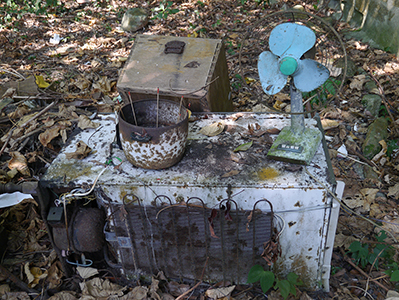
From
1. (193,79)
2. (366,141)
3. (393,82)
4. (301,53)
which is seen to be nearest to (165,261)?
(193,79)

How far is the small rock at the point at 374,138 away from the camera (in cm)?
356

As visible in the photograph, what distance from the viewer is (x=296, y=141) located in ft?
7.80

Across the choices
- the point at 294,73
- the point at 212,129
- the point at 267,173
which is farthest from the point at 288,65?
the point at 212,129

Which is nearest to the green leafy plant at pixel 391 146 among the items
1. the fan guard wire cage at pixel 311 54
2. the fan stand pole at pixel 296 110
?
the fan guard wire cage at pixel 311 54

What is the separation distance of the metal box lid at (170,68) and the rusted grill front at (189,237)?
3.49ft

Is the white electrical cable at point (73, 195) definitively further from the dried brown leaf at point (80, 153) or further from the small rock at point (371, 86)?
the small rock at point (371, 86)

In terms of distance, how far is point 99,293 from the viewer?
2516mm

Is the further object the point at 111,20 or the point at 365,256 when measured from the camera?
the point at 111,20

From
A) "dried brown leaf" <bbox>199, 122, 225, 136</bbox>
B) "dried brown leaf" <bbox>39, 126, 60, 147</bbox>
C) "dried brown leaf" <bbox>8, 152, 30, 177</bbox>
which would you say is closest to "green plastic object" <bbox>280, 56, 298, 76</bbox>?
"dried brown leaf" <bbox>199, 122, 225, 136</bbox>

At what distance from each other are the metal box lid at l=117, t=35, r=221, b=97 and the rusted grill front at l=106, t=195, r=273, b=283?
1065 millimetres

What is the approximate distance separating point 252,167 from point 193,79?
40.9 inches

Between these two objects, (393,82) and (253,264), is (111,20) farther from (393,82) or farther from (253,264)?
(253,264)

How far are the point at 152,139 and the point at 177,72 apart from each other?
3.39 ft

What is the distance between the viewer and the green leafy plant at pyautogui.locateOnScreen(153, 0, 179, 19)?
658 cm
